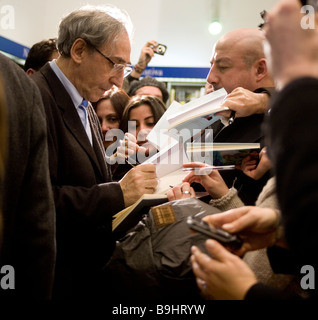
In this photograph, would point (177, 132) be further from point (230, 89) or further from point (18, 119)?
point (18, 119)

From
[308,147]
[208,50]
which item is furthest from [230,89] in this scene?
[208,50]

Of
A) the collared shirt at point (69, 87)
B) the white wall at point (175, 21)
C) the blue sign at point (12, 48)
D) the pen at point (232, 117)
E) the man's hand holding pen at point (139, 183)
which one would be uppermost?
the white wall at point (175, 21)

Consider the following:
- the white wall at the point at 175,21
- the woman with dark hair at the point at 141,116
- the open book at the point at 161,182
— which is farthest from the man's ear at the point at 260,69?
the white wall at the point at 175,21

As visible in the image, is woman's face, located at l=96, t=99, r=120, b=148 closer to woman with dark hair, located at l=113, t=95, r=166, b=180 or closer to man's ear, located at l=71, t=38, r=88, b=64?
woman with dark hair, located at l=113, t=95, r=166, b=180

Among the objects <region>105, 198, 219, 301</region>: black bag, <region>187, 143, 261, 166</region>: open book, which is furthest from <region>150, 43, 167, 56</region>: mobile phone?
<region>105, 198, 219, 301</region>: black bag

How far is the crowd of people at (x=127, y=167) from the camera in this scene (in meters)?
0.64

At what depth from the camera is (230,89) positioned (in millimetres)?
1946

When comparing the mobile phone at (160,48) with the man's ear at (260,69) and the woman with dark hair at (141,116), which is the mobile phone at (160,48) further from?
the man's ear at (260,69)

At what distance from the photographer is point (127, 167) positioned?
2352 millimetres

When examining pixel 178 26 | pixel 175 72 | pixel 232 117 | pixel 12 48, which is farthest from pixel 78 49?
pixel 178 26

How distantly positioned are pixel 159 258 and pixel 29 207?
41cm

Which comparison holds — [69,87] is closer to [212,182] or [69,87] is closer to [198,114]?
[198,114]

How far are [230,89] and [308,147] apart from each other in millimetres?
1400

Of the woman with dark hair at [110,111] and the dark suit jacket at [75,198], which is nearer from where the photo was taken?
the dark suit jacket at [75,198]
